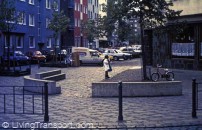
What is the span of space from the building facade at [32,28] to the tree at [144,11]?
3030 cm

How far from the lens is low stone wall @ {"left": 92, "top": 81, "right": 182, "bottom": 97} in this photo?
14.2 metres

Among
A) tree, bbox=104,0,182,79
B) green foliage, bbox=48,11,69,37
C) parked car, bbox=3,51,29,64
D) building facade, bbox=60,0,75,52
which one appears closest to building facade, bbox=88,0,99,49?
building facade, bbox=60,0,75,52

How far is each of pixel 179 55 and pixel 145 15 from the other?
39.7 ft

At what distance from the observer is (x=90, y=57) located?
4069 cm

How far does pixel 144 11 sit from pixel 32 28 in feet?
121

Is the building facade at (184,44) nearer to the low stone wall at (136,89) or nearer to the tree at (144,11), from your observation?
the tree at (144,11)

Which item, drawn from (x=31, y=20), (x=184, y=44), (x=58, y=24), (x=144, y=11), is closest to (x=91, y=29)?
(x=31, y=20)

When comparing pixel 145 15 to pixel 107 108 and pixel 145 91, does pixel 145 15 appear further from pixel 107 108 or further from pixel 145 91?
pixel 107 108

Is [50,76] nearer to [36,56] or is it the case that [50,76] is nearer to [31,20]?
[36,56]

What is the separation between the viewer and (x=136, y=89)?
1429cm

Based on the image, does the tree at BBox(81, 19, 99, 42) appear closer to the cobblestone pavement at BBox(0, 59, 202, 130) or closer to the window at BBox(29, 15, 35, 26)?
the window at BBox(29, 15, 35, 26)

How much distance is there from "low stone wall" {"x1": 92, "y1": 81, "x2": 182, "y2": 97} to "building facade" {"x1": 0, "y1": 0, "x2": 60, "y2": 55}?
110 ft

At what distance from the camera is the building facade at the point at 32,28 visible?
159ft

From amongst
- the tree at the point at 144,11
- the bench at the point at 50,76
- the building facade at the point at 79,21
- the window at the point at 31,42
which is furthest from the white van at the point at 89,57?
the building facade at the point at 79,21
